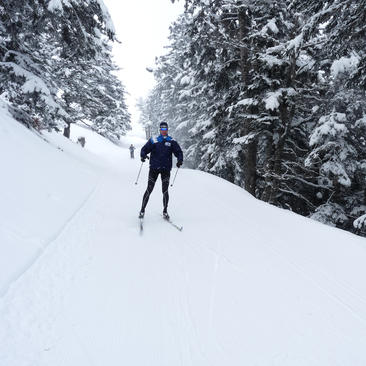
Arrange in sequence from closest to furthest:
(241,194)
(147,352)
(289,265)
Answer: (147,352) < (289,265) < (241,194)

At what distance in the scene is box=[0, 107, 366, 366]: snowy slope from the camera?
99.7 inches

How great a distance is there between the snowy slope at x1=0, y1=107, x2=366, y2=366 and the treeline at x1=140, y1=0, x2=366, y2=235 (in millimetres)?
3606

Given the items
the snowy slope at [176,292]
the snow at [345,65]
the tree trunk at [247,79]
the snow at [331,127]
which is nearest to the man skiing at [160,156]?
the snowy slope at [176,292]

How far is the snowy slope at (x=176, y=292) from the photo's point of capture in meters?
2.53

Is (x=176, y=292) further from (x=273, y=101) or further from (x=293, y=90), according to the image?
(x=293, y=90)

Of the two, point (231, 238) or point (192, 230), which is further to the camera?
point (192, 230)

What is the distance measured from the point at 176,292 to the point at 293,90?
8873 millimetres

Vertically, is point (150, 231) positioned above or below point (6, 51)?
below

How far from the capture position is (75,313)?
9.66ft

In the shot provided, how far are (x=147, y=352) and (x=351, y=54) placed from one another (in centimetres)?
816

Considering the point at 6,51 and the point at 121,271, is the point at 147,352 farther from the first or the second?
the point at 6,51

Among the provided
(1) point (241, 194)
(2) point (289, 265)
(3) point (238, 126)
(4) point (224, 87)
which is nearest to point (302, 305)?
(2) point (289, 265)

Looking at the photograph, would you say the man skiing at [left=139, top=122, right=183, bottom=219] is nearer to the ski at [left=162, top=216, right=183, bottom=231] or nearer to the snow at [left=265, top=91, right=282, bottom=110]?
the ski at [left=162, top=216, right=183, bottom=231]

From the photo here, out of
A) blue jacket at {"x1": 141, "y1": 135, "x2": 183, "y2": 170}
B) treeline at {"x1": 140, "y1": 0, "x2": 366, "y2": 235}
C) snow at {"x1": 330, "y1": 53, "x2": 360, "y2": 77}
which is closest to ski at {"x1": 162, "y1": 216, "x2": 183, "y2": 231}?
blue jacket at {"x1": 141, "y1": 135, "x2": 183, "y2": 170}
